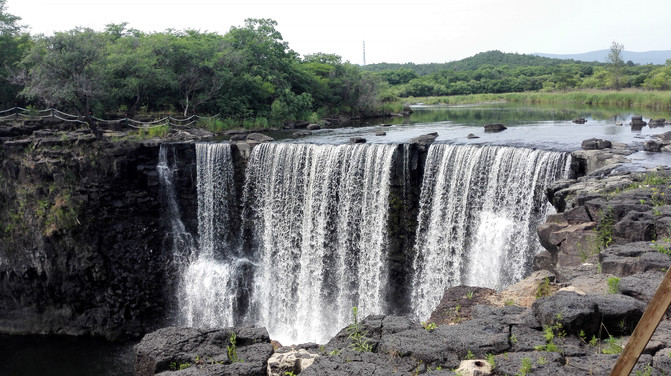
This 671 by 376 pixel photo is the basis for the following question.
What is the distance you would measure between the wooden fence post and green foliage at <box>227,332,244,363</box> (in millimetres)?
4407

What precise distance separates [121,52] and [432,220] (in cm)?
1937

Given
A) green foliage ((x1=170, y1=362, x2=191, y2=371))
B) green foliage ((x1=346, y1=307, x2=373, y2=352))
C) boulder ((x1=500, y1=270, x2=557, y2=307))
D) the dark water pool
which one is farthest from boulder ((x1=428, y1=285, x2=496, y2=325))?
the dark water pool

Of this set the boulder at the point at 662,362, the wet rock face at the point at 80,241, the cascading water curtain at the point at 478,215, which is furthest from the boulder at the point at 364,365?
the wet rock face at the point at 80,241

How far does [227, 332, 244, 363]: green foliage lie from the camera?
6284mm

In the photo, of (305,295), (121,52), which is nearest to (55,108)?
(121,52)

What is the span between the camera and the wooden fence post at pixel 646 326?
311 centimetres

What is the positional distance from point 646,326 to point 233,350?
16.1 ft

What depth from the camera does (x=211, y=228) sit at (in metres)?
18.5

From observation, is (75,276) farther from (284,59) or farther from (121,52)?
(284,59)

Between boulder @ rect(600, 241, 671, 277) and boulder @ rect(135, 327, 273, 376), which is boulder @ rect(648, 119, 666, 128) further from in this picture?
boulder @ rect(135, 327, 273, 376)

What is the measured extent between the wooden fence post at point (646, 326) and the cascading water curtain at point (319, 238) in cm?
1265

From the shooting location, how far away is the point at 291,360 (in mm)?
5949

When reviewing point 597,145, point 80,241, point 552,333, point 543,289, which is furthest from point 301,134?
point 552,333

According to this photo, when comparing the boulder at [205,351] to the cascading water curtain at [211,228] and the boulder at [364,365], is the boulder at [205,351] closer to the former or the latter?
the boulder at [364,365]
